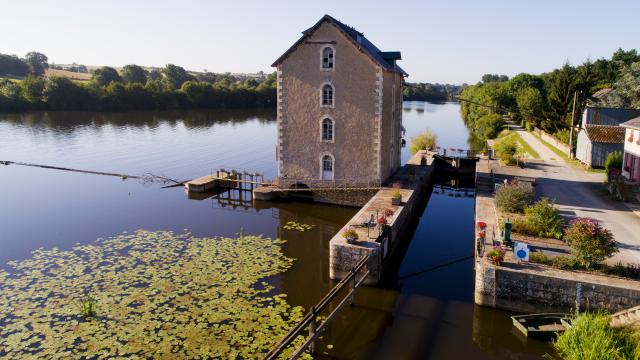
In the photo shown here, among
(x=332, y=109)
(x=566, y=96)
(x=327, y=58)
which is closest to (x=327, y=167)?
(x=332, y=109)

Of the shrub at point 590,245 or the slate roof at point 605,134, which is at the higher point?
the slate roof at point 605,134

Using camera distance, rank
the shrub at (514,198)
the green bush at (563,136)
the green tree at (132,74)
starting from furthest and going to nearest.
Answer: the green tree at (132,74) < the green bush at (563,136) < the shrub at (514,198)

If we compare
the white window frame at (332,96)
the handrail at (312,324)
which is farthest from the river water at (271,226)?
the white window frame at (332,96)

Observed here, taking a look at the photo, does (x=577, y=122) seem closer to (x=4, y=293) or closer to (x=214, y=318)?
(x=214, y=318)

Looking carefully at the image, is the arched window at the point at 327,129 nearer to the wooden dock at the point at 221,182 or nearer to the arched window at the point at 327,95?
the arched window at the point at 327,95

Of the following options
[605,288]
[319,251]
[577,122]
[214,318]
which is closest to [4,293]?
[214,318]

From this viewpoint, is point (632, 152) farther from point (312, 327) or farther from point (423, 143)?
point (312, 327)

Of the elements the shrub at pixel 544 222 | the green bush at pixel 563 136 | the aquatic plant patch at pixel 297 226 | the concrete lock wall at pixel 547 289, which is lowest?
the aquatic plant patch at pixel 297 226

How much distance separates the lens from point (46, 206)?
30797mm

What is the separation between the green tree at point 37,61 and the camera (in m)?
164

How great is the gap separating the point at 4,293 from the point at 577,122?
5407cm

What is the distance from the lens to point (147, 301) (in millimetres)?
17625

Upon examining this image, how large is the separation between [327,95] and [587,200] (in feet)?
56.6

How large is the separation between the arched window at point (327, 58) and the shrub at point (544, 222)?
1526 centimetres
